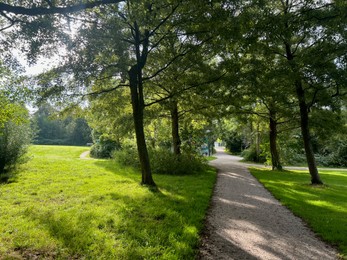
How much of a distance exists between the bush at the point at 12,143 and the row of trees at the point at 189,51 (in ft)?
8.42

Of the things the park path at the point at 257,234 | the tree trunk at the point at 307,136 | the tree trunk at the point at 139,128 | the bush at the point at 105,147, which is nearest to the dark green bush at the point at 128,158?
the tree trunk at the point at 139,128

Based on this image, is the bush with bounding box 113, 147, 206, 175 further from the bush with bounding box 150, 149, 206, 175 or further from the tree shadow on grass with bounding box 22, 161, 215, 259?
the tree shadow on grass with bounding box 22, 161, 215, 259

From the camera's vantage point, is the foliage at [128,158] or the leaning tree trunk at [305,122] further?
the foliage at [128,158]

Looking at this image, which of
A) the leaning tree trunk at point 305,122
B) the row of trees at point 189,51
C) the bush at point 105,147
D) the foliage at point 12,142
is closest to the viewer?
the row of trees at point 189,51

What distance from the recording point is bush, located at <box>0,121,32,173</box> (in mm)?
10586

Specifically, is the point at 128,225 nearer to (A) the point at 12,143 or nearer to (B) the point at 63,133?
(A) the point at 12,143

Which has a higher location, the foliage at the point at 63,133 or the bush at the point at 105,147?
the foliage at the point at 63,133

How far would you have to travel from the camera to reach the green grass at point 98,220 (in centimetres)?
422

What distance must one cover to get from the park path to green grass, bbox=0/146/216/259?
363mm

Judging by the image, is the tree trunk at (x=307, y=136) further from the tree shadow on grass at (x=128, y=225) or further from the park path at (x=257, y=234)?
the tree shadow on grass at (x=128, y=225)

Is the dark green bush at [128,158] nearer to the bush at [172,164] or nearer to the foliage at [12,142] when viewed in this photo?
the bush at [172,164]

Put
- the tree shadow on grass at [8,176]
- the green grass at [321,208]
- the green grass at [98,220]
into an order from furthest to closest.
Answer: the tree shadow on grass at [8,176] → the green grass at [321,208] → the green grass at [98,220]

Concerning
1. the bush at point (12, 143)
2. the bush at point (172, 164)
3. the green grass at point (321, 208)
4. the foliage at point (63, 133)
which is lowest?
the green grass at point (321, 208)

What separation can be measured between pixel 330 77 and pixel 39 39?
899 cm
